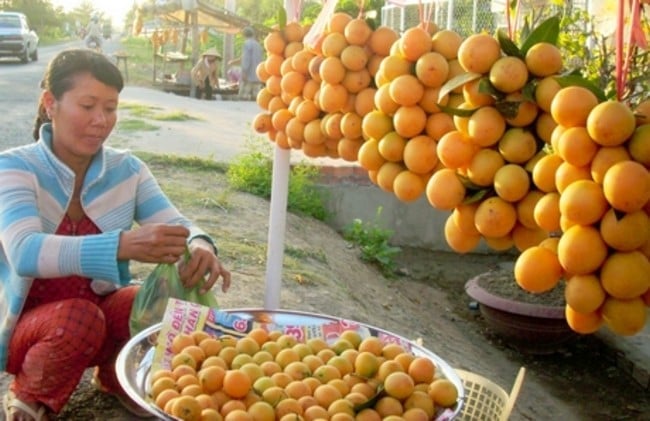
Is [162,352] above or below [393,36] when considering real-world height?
below

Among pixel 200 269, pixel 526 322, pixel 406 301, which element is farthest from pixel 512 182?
pixel 406 301

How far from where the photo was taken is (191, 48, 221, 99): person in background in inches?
686

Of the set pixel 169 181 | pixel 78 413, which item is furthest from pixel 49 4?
pixel 78 413

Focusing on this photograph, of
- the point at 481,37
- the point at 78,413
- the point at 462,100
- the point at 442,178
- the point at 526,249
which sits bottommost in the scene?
the point at 78,413

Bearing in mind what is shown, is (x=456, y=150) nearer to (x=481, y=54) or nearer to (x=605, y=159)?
(x=481, y=54)

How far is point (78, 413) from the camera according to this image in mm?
2715

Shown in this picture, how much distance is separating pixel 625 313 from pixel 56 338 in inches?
67.4

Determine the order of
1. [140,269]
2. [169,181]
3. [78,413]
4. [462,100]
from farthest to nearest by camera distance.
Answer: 1. [169,181]
2. [140,269]
3. [78,413]
4. [462,100]

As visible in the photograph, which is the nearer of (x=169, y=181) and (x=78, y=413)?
(x=78, y=413)

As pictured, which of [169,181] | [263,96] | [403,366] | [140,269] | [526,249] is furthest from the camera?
[169,181]

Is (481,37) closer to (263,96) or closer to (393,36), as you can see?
(393,36)

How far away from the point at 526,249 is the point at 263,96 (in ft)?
3.75

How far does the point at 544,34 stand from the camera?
1434 millimetres

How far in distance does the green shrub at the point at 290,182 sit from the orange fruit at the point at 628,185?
5.10m
